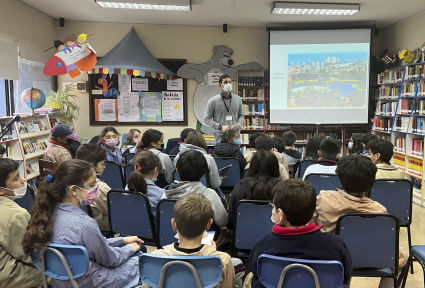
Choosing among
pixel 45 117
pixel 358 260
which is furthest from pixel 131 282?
pixel 45 117

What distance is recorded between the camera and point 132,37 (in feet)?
21.2

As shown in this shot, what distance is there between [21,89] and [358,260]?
574cm

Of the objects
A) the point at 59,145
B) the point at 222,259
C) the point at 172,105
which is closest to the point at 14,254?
the point at 222,259

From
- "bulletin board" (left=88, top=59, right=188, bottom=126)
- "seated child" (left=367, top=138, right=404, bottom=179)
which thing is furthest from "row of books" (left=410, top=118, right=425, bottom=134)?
"bulletin board" (left=88, top=59, right=188, bottom=126)

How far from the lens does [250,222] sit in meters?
2.15

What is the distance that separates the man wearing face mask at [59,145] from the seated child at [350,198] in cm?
296

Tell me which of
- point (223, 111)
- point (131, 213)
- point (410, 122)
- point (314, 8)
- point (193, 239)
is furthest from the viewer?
point (314, 8)

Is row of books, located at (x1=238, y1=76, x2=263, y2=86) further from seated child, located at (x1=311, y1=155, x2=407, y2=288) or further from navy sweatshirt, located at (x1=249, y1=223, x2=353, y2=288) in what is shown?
navy sweatshirt, located at (x1=249, y1=223, x2=353, y2=288)

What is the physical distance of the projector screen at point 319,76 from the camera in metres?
6.57

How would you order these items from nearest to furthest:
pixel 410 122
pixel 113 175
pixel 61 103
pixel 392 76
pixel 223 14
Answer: pixel 113 175 < pixel 410 122 < pixel 61 103 < pixel 223 14 < pixel 392 76

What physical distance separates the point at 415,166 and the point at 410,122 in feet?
2.39

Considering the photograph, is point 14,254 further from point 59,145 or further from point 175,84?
point 175,84

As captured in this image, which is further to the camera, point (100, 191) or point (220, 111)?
point (220, 111)

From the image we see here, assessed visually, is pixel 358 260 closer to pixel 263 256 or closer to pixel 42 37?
pixel 263 256
